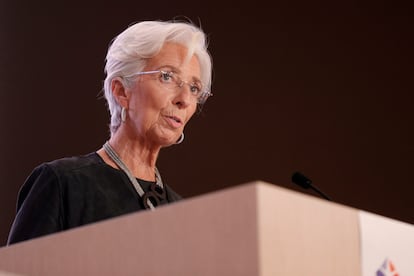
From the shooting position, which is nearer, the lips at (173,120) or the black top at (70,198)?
the black top at (70,198)

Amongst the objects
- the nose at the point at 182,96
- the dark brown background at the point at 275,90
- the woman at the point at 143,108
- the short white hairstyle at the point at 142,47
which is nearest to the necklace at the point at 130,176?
the woman at the point at 143,108

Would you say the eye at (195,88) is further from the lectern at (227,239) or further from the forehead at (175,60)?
the lectern at (227,239)

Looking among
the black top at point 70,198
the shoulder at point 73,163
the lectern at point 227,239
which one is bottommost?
the lectern at point 227,239

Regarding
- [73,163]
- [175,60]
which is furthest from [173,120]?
[73,163]

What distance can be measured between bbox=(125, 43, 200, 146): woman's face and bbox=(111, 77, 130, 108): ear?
20 mm

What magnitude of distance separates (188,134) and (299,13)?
2.70 ft

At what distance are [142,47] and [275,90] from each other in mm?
1865

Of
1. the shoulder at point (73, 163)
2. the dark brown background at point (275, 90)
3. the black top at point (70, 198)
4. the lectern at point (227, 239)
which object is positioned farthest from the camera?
the dark brown background at point (275, 90)

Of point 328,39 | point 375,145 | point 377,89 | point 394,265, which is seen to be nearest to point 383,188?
point 375,145

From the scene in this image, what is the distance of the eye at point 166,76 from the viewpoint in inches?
91.7

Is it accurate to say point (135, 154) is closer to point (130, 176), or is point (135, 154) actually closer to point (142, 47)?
point (130, 176)

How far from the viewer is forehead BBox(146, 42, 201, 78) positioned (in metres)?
2.34

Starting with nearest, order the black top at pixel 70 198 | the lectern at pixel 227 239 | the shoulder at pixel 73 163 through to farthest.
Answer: the lectern at pixel 227 239
the black top at pixel 70 198
the shoulder at pixel 73 163

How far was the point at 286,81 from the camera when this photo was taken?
13.6 ft
